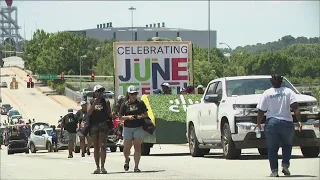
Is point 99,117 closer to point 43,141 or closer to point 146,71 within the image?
point 146,71

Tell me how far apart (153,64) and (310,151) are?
13.9m

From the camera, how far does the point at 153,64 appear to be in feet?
109

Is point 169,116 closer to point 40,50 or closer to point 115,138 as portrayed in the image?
point 115,138

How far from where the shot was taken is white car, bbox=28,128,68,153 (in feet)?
123

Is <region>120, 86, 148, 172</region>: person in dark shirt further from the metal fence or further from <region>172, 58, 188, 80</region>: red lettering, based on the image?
the metal fence

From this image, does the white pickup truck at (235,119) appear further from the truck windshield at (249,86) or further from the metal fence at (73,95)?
the metal fence at (73,95)

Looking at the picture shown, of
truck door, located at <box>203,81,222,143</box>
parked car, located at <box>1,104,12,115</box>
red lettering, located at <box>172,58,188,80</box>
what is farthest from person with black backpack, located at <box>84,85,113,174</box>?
parked car, located at <box>1,104,12,115</box>

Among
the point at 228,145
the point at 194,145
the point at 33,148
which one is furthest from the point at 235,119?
the point at 33,148

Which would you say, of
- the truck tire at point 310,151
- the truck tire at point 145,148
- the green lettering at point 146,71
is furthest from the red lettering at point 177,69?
the truck tire at point 310,151

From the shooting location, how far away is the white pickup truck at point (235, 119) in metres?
18.8

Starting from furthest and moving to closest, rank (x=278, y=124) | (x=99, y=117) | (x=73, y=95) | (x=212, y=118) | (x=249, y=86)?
(x=73, y=95), (x=212, y=118), (x=249, y=86), (x=99, y=117), (x=278, y=124)

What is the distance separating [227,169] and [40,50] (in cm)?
14748

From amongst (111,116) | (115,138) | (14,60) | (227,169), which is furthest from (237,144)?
(14,60)

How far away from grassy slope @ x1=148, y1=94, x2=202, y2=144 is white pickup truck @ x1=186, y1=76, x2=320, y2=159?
5.32ft
